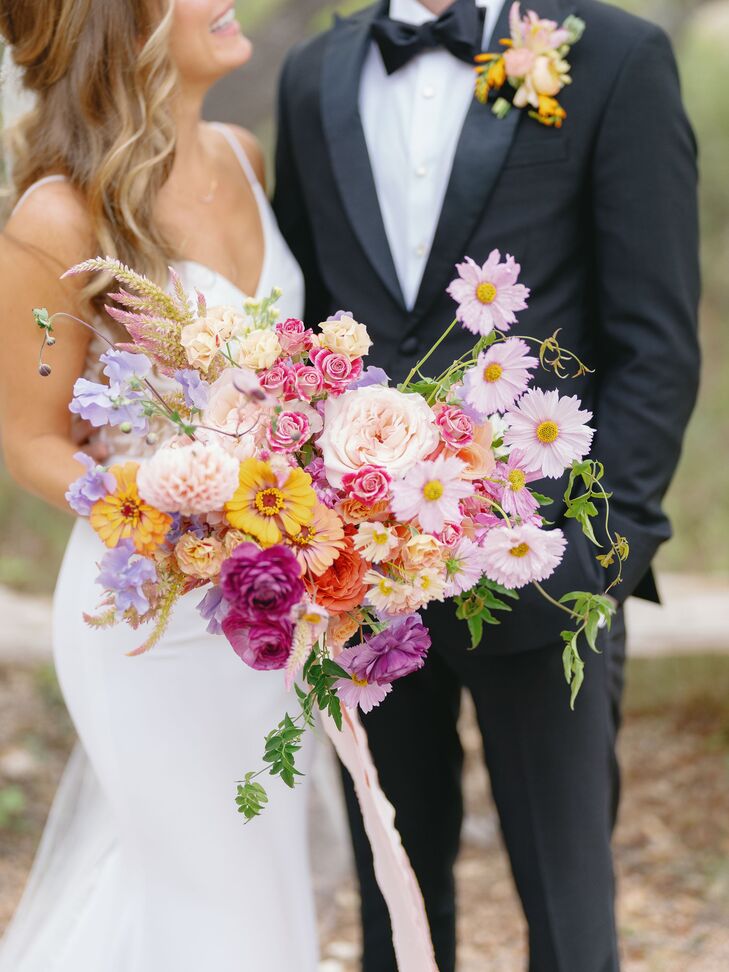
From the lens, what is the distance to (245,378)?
1367 millimetres

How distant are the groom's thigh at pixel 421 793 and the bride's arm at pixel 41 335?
2.77 ft

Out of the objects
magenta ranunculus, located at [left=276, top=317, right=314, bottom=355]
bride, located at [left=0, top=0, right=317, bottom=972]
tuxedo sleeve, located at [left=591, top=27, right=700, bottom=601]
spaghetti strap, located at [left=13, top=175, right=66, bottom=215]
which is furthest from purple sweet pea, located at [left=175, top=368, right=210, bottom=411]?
tuxedo sleeve, located at [left=591, top=27, right=700, bottom=601]

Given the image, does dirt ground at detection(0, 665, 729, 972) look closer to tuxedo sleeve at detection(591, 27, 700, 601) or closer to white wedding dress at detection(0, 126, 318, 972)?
white wedding dress at detection(0, 126, 318, 972)

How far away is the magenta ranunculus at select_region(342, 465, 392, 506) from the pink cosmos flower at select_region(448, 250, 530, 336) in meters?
0.27

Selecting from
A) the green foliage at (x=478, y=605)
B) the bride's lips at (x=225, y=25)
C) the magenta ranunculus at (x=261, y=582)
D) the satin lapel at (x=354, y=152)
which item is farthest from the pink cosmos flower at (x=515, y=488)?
the bride's lips at (x=225, y=25)

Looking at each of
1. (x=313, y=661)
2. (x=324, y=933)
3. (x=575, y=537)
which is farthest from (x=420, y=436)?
(x=324, y=933)

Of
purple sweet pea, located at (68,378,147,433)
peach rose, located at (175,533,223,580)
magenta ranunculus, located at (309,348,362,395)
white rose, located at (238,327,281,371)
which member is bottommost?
peach rose, located at (175,533,223,580)

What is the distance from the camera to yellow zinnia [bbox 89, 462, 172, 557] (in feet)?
4.41

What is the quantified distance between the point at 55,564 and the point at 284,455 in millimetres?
4164

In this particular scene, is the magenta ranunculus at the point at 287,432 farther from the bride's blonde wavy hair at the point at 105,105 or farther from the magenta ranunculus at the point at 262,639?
the bride's blonde wavy hair at the point at 105,105

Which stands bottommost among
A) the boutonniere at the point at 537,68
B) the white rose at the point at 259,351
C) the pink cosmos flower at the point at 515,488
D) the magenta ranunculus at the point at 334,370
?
the pink cosmos flower at the point at 515,488

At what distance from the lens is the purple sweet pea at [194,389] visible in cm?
145

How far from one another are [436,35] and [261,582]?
1362 millimetres

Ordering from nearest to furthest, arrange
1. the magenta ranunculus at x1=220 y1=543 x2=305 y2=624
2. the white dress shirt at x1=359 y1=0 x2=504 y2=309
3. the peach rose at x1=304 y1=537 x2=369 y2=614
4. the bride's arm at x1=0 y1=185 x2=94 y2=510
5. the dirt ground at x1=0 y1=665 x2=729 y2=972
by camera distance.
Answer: the magenta ranunculus at x1=220 y1=543 x2=305 y2=624 → the peach rose at x1=304 y1=537 x2=369 y2=614 → the bride's arm at x1=0 y1=185 x2=94 y2=510 → the white dress shirt at x1=359 y1=0 x2=504 y2=309 → the dirt ground at x1=0 y1=665 x2=729 y2=972
